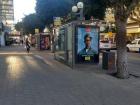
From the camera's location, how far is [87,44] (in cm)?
2409

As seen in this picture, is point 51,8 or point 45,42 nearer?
point 45,42

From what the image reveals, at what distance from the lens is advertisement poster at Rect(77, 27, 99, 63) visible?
78.5 feet

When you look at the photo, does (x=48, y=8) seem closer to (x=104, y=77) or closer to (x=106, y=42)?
(x=106, y=42)

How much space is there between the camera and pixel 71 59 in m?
23.9

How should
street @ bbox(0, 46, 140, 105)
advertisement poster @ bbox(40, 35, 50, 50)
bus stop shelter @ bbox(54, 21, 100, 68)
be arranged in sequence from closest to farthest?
street @ bbox(0, 46, 140, 105)
bus stop shelter @ bbox(54, 21, 100, 68)
advertisement poster @ bbox(40, 35, 50, 50)

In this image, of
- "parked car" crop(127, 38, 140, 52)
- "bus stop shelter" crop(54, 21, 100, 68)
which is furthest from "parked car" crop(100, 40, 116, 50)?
"bus stop shelter" crop(54, 21, 100, 68)

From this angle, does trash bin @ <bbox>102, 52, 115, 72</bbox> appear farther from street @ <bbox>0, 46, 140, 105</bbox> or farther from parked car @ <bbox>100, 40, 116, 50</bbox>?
parked car @ <bbox>100, 40, 116, 50</bbox>

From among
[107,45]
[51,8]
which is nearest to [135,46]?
[107,45]

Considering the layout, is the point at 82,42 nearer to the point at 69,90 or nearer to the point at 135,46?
the point at 69,90

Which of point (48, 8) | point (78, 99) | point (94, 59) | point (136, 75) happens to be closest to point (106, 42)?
point (48, 8)

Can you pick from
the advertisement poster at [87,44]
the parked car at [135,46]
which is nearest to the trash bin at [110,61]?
the advertisement poster at [87,44]

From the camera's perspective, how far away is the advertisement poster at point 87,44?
23.9 meters

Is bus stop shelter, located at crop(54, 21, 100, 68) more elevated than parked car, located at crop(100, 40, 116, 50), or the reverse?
bus stop shelter, located at crop(54, 21, 100, 68)

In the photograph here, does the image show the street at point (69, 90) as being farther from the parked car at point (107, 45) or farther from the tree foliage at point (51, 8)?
the tree foliage at point (51, 8)
